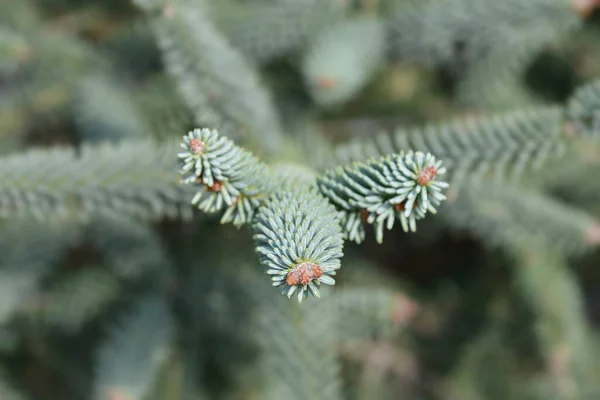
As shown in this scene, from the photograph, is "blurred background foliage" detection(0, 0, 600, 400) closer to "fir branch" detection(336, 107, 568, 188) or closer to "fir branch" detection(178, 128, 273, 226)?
"fir branch" detection(336, 107, 568, 188)

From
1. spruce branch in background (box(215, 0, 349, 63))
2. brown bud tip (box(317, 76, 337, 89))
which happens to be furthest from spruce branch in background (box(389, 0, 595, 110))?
brown bud tip (box(317, 76, 337, 89))

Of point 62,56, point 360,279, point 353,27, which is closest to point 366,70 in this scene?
point 353,27

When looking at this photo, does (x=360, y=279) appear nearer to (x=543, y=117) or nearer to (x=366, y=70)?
(x=366, y=70)

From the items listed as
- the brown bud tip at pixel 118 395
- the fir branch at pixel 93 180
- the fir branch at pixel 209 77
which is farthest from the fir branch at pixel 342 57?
the brown bud tip at pixel 118 395

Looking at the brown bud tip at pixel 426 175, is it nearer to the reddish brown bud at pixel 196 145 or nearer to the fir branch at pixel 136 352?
the reddish brown bud at pixel 196 145

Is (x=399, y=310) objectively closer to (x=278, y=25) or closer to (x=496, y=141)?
(x=496, y=141)

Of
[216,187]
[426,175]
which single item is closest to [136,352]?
[216,187]
